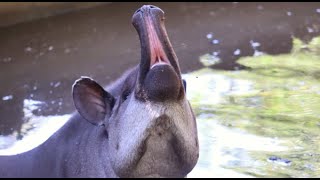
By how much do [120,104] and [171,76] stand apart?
1.44 ft

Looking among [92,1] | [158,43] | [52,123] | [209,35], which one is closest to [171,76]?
[158,43]

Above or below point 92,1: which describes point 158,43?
above

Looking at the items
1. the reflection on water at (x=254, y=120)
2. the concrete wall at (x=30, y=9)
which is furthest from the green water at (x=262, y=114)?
the concrete wall at (x=30, y=9)

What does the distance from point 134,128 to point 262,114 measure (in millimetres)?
2635

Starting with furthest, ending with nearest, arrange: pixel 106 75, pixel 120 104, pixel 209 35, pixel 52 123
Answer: pixel 209 35, pixel 106 75, pixel 52 123, pixel 120 104

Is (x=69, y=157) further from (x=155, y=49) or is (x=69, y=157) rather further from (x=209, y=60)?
(x=209, y=60)

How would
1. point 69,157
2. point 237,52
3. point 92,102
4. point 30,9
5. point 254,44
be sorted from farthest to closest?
point 30,9
point 254,44
point 237,52
point 69,157
point 92,102

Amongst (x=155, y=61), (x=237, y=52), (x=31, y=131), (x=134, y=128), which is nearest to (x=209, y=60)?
(x=237, y=52)

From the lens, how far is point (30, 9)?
329 inches

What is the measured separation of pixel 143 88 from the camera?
238 cm

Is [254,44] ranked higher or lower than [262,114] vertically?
lower

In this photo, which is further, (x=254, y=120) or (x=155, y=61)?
(x=254, y=120)

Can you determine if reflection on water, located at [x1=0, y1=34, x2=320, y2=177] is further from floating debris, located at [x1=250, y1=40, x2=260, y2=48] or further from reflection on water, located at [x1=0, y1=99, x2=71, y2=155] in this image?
floating debris, located at [x1=250, y1=40, x2=260, y2=48]

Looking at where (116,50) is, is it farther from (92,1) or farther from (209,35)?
(92,1)
